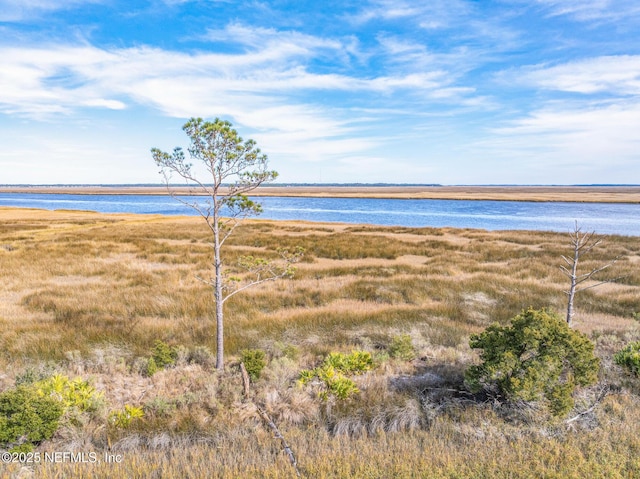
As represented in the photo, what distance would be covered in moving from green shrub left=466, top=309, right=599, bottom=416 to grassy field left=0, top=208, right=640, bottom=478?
38cm

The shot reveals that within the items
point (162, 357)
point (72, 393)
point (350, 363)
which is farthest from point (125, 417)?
point (350, 363)

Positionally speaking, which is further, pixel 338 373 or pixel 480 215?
pixel 480 215

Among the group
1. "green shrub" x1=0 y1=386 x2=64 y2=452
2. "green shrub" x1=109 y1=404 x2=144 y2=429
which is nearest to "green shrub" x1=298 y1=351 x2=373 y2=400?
"green shrub" x1=109 y1=404 x2=144 y2=429

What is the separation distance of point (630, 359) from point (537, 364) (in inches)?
130

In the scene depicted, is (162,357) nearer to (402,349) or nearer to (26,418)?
(26,418)

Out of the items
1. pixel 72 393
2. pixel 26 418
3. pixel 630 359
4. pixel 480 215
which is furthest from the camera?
pixel 480 215

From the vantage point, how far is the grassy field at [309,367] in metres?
4.94

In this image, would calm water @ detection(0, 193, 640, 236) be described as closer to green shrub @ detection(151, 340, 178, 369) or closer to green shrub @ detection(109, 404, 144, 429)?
green shrub @ detection(151, 340, 178, 369)

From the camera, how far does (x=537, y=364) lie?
20.8 ft

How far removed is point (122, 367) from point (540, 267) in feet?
74.6

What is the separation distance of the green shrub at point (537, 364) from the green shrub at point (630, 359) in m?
1.98

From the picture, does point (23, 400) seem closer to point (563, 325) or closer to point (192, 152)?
point (192, 152)

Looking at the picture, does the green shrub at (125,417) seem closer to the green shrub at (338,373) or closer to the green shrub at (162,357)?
the green shrub at (162,357)

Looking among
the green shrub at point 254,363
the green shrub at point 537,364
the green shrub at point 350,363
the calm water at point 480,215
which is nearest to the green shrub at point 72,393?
the green shrub at point 254,363
